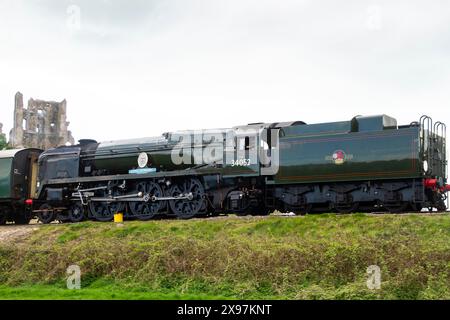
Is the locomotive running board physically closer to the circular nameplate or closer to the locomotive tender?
the locomotive tender

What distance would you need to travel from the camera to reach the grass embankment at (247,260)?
1041 centimetres

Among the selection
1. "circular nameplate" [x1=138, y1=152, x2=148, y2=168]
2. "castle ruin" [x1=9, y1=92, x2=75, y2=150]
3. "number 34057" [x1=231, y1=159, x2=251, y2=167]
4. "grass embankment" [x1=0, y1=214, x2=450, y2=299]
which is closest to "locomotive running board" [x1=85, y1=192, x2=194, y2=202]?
"circular nameplate" [x1=138, y1=152, x2=148, y2=168]

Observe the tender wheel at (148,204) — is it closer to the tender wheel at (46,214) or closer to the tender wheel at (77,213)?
the tender wheel at (77,213)

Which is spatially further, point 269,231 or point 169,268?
point 269,231

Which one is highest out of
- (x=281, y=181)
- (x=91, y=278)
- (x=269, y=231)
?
(x=281, y=181)

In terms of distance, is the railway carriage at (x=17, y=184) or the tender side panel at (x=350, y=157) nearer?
the tender side panel at (x=350, y=157)

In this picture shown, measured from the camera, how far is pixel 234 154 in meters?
17.8

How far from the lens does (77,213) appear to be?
20.8m

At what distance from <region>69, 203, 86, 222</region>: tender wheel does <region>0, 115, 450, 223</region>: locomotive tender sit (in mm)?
39

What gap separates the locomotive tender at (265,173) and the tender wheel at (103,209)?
4 centimetres

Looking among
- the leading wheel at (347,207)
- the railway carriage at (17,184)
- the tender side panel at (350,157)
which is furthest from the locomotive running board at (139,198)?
the leading wheel at (347,207)
